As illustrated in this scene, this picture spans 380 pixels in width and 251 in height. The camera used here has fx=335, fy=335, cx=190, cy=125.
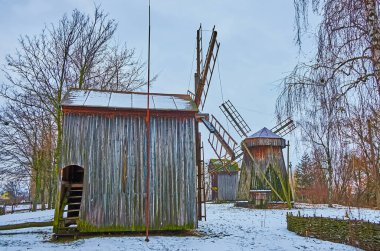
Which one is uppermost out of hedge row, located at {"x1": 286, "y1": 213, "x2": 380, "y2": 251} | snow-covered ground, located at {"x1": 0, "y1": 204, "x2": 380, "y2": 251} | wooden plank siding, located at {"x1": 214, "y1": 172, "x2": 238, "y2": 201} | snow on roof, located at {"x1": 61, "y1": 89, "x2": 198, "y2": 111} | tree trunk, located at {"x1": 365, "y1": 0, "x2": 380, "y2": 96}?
snow on roof, located at {"x1": 61, "y1": 89, "x2": 198, "y2": 111}

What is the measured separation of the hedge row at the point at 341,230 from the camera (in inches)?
392

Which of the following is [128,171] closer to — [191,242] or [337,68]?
[191,242]

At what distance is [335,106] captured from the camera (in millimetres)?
6125

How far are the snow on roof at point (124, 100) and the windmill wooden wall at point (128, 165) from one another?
16cm

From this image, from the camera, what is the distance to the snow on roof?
13.0 metres

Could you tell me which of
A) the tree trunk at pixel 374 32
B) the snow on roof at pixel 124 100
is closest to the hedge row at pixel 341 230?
the tree trunk at pixel 374 32

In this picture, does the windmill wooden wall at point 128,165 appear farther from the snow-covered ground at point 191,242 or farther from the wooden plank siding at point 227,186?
the wooden plank siding at point 227,186

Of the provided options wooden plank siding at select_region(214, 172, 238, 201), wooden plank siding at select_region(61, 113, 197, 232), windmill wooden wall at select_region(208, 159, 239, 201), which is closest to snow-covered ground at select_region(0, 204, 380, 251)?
wooden plank siding at select_region(61, 113, 197, 232)

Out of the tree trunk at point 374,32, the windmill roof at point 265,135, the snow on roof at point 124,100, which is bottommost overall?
the tree trunk at point 374,32

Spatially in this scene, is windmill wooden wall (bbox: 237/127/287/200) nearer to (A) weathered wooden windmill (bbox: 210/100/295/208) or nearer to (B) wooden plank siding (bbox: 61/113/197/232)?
(A) weathered wooden windmill (bbox: 210/100/295/208)

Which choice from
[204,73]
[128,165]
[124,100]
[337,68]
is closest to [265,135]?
[204,73]

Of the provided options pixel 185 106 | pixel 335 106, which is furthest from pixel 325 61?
pixel 185 106

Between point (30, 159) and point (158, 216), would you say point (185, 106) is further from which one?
point (30, 159)

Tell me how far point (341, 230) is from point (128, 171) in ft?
25.7
